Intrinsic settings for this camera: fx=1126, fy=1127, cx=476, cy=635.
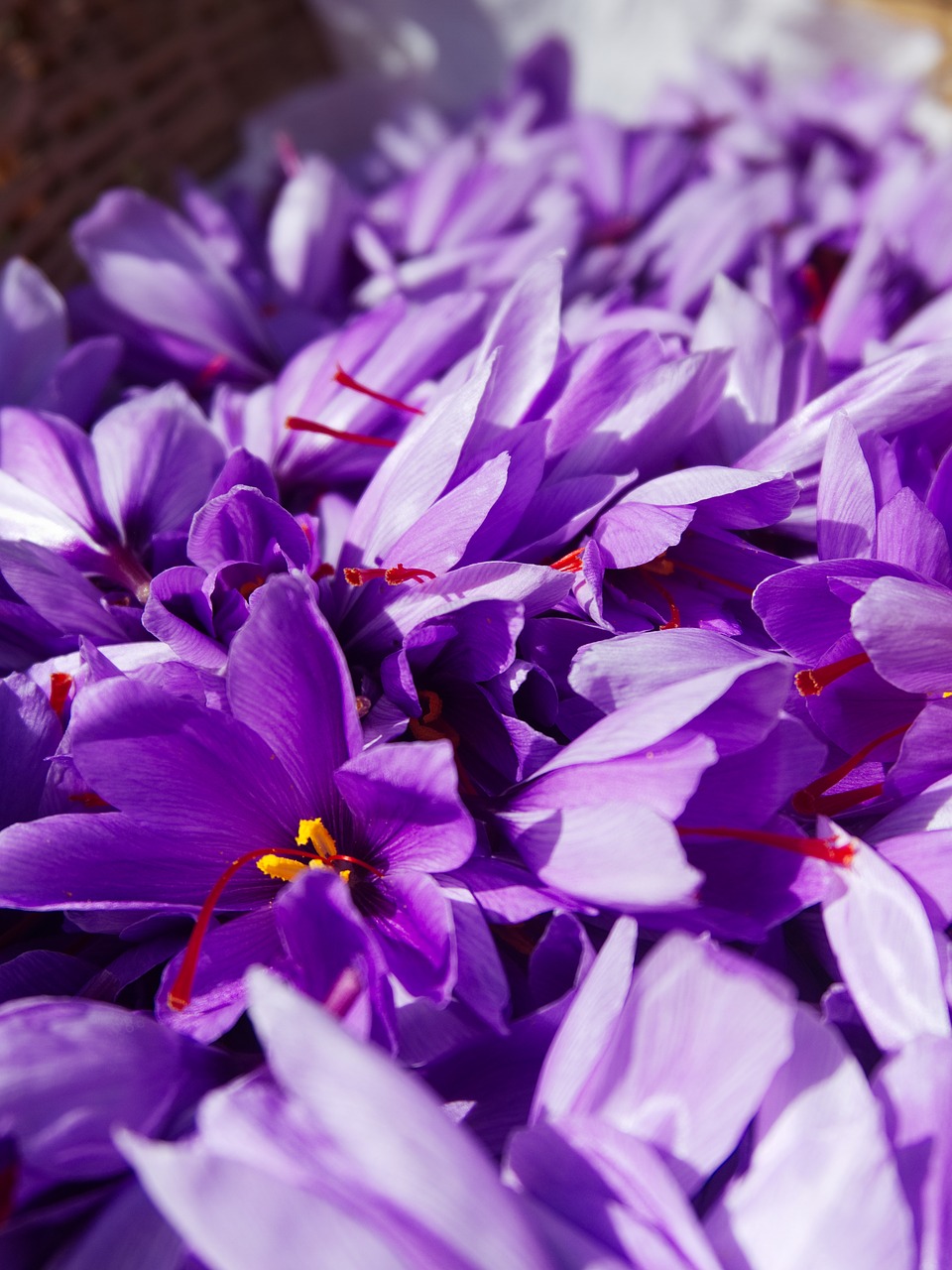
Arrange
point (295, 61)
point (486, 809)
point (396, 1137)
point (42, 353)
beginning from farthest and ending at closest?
1. point (295, 61)
2. point (42, 353)
3. point (486, 809)
4. point (396, 1137)

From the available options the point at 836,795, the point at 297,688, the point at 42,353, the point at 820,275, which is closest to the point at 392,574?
the point at 297,688

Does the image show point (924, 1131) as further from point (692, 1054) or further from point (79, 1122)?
point (79, 1122)

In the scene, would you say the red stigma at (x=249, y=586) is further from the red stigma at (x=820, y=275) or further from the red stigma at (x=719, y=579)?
the red stigma at (x=820, y=275)

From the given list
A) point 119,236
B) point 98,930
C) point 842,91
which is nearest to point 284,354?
point 119,236

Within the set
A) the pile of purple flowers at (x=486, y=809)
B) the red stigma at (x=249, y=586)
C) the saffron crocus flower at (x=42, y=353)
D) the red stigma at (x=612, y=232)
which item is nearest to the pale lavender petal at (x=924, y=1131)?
the pile of purple flowers at (x=486, y=809)

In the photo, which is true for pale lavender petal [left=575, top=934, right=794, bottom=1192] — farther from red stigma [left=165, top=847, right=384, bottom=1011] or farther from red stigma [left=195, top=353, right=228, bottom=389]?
red stigma [left=195, top=353, right=228, bottom=389]

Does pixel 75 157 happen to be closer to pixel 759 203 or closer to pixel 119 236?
pixel 119 236

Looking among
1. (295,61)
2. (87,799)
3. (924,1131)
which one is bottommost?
(924,1131)
